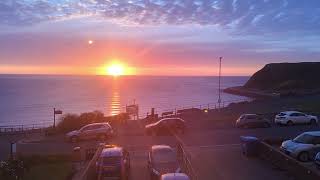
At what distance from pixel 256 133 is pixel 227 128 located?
442 centimetres

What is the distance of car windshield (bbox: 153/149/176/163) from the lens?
71.4ft

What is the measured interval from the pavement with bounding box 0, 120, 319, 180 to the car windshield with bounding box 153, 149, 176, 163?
1944mm

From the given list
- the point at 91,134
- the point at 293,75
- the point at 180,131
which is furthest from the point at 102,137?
the point at 293,75

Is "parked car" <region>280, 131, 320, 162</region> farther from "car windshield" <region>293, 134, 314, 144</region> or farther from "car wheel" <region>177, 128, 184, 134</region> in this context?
"car wheel" <region>177, 128, 184, 134</region>

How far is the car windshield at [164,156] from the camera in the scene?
2177cm

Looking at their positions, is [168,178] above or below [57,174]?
above

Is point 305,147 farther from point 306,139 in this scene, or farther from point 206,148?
point 206,148

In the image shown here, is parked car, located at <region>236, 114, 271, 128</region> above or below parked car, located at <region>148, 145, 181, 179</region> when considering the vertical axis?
below

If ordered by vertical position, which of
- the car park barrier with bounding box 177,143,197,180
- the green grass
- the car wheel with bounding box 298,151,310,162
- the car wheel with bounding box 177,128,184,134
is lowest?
the green grass

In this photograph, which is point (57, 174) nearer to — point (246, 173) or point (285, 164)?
point (246, 173)

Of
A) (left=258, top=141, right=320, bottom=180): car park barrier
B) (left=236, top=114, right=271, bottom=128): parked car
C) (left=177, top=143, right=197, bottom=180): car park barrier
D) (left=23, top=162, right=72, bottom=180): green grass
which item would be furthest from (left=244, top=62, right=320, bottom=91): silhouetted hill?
(left=23, top=162, right=72, bottom=180): green grass

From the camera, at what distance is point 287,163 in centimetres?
2422

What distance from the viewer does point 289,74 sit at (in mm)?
192250

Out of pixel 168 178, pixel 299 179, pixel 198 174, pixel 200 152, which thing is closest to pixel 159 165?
pixel 198 174
